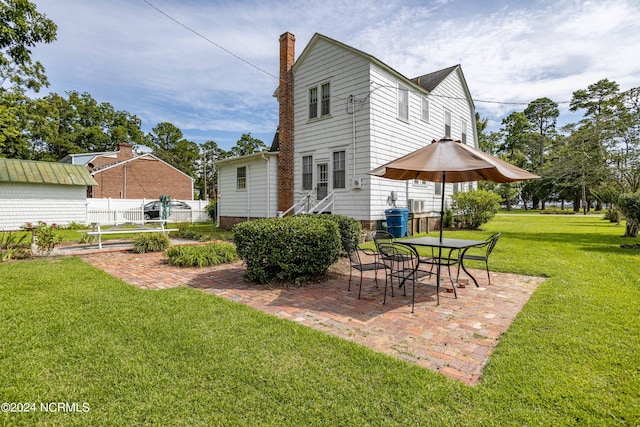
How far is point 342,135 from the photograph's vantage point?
485 inches

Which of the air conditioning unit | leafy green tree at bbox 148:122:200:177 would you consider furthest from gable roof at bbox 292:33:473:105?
leafy green tree at bbox 148:122:200:177

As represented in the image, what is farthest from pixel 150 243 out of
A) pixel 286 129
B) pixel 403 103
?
pixel 403 103

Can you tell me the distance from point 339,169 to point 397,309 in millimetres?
8719

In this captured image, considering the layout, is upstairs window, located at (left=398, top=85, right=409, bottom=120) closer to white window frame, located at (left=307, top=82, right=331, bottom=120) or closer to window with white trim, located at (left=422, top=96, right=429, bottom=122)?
window with white trim, located at (left=422, top=96, right=429, bottom=122)

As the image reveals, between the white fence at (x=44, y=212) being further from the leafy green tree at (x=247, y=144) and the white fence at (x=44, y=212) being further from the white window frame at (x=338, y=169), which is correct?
the leafy green tree at (x=247, y=144)

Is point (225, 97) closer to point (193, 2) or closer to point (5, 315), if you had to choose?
point (193, 2)

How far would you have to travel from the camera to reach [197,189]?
181 ft

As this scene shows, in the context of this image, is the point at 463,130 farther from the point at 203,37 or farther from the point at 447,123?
the point at 203,37

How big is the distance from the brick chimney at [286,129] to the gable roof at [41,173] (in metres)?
12.6

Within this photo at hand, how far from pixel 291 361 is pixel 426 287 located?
11.2 ft

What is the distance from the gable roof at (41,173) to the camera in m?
16.3

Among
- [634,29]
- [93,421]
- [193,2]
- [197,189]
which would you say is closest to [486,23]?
[634,29]

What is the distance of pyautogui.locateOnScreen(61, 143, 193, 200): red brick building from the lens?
28.0m

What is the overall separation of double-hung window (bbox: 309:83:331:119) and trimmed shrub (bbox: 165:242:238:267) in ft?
24.6
